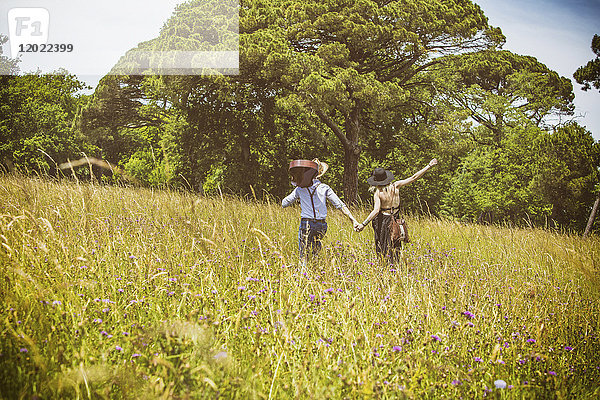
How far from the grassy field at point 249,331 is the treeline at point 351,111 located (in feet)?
20.4

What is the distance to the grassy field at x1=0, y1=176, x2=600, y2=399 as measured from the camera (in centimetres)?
199

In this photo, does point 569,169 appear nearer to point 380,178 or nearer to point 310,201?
point 380,178

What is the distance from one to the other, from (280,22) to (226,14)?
2.17 meters

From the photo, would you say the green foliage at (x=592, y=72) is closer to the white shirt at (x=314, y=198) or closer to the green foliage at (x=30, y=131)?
the white shirt at (x=314, y=198)

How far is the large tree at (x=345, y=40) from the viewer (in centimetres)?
1305

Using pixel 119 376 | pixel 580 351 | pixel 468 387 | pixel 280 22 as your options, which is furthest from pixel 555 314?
pixel 280 22

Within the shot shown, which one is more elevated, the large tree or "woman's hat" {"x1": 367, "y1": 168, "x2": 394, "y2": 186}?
the large tree

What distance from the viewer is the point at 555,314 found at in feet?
12.7

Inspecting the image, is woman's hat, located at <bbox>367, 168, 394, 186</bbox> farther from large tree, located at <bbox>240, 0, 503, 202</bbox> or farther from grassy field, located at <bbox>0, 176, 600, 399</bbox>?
large tree, located at <bbox>240, 0, 503, 202</bbox>

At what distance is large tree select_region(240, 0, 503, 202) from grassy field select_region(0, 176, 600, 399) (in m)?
9.22

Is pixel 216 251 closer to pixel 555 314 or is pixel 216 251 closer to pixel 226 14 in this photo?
pixel 555 314

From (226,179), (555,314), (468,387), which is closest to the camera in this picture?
(468,387)

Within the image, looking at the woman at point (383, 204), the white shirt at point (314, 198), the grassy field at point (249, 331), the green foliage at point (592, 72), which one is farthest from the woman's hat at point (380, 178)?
the green foliage at point (592, 72)

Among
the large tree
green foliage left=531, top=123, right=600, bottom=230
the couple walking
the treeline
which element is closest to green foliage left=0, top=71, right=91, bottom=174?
the treeline
